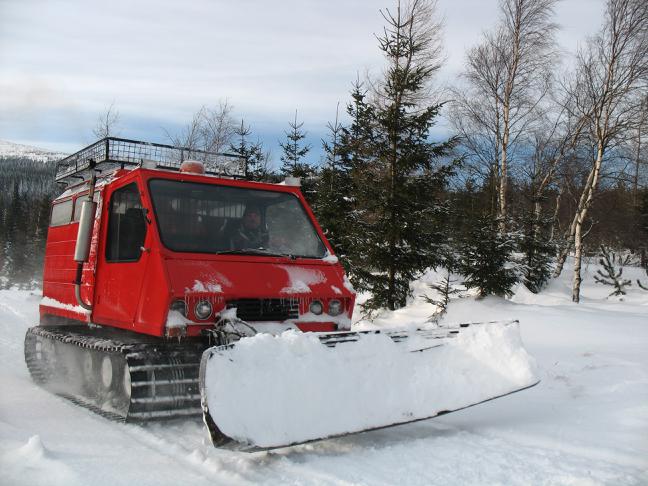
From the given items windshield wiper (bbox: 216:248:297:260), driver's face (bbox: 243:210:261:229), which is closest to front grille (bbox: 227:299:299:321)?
windshield wiper (bbox: 216:248:297:260)

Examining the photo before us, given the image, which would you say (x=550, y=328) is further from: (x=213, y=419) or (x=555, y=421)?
(x=213, y=419)

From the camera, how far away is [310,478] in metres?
3.24

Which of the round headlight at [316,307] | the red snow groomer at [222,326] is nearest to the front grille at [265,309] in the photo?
the red snow groomer at [222,326]

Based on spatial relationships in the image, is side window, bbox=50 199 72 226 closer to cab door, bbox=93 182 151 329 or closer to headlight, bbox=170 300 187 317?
cab door, bbox=93 182 151 329

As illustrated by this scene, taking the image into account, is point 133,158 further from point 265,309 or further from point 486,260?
point 486,260

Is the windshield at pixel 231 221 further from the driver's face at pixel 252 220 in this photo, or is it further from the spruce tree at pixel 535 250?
the spruce tree at pixel 535 250

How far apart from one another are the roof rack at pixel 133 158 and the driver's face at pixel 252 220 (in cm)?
89

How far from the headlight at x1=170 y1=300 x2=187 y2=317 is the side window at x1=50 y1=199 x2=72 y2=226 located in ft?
10.5

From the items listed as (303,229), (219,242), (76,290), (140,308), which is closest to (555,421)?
(303,229)

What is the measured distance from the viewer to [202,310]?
174 inches

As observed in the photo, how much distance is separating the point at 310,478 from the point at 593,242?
38.7 m

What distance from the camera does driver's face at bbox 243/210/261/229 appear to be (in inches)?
215

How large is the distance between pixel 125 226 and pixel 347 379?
109 inches

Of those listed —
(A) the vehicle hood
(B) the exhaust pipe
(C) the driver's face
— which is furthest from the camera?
(C) the driver's face
